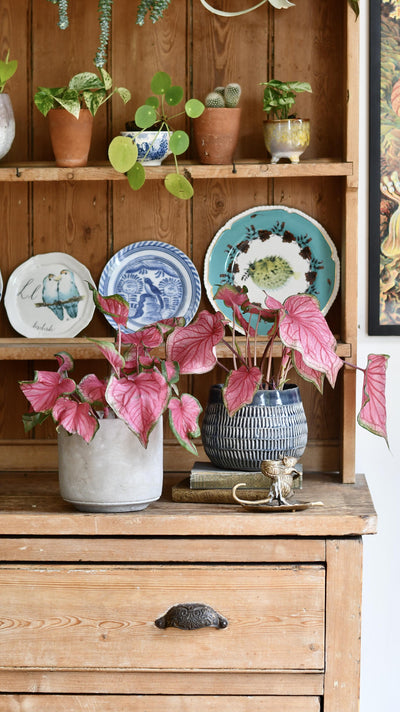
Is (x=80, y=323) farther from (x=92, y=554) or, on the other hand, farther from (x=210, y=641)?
(x=210, y=641)

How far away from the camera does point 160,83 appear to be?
180 cm

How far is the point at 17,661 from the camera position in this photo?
1.50m

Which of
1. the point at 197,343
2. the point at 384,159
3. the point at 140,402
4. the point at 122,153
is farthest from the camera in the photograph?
the point at 384,159

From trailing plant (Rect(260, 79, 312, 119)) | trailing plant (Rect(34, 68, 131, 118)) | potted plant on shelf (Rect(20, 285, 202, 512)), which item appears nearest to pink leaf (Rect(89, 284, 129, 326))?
potted plant on shelf (Rect(20, 285, 202, 512))

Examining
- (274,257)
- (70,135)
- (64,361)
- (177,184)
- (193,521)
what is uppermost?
(70,135)

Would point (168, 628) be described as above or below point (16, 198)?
below

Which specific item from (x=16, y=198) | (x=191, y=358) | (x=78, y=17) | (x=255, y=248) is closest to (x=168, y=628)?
(x=191, y=358)

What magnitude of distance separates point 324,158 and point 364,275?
0.28 m

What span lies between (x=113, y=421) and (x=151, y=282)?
1.67 feet

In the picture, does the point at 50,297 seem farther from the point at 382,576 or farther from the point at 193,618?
the point at 382,576

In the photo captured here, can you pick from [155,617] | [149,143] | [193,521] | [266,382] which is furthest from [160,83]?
[155,617]

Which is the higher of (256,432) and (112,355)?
(112,355)

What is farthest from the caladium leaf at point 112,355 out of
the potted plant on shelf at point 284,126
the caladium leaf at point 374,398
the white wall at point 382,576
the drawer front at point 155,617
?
the white wall at point 382,576

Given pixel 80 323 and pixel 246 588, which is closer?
pixel 246 588
